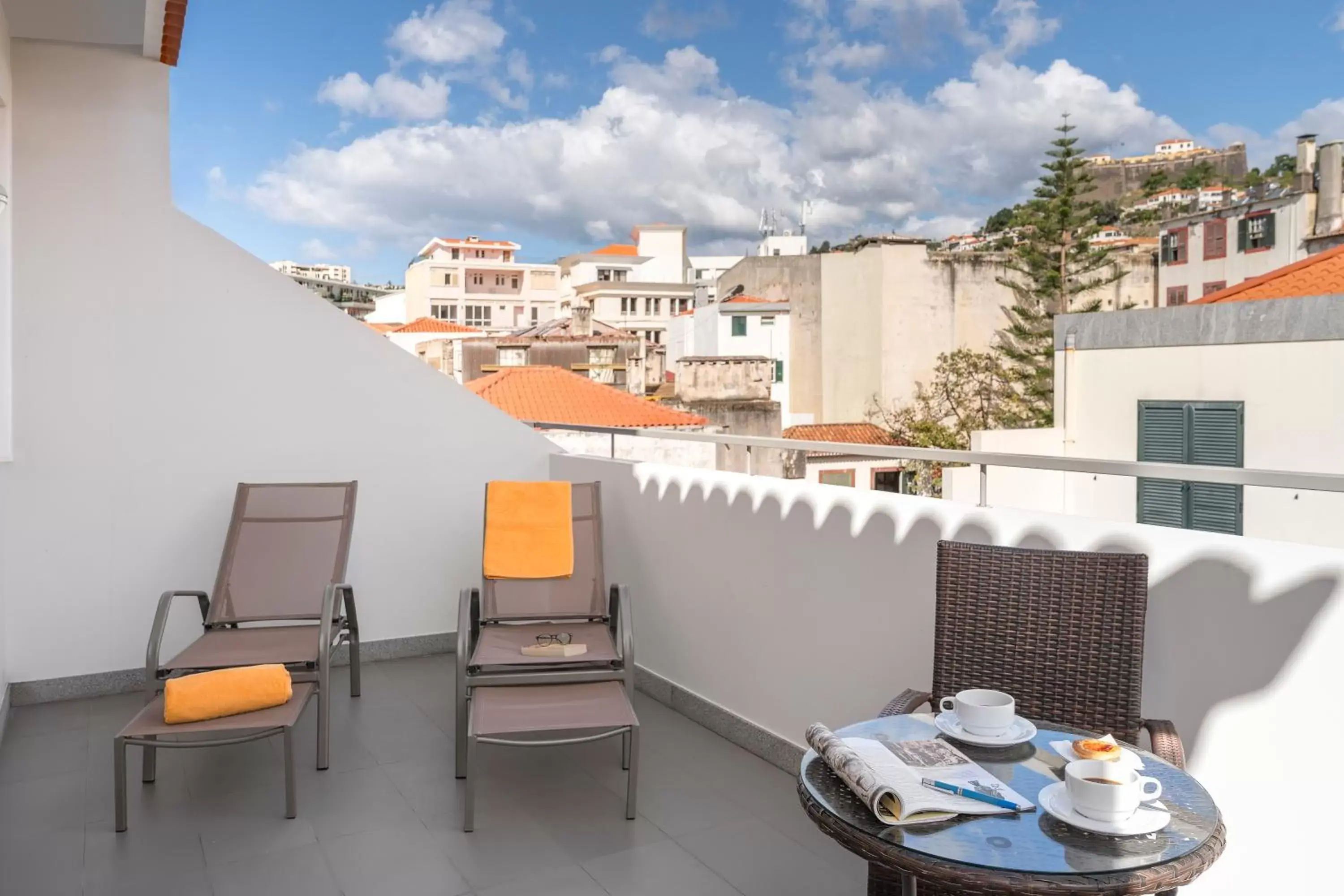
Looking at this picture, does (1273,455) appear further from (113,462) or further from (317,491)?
(113,462)

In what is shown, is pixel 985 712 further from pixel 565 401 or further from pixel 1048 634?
pixel 565 401

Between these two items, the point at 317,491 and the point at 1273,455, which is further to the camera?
the point at 1273,455

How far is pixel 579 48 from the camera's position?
56.0m

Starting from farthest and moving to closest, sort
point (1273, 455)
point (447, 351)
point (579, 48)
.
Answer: point (579, 48)
point (447, 351)
point (1273, 455)

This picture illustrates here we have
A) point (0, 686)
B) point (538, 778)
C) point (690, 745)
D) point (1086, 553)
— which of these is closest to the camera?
point (1086, 553)

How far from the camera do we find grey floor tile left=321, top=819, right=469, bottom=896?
2.90 m

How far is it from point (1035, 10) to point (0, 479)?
2239 inches

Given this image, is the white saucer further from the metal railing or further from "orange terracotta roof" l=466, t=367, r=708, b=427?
"orange terracotta roof" l=466, t=367, r=708, b=427

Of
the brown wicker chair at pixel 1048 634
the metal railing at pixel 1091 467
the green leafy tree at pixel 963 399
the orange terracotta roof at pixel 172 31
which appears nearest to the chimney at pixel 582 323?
the green leafy tree at pixel 963 399

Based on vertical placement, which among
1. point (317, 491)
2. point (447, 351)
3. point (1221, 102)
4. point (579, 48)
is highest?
point (579, 48)

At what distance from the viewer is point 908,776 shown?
1817 millimetres

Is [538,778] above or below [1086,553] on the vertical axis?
below

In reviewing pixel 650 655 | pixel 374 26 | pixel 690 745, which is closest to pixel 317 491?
pixel 650 655

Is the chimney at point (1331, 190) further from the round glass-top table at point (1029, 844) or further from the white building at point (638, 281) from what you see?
the round glass-top table at point (1029, 844)
